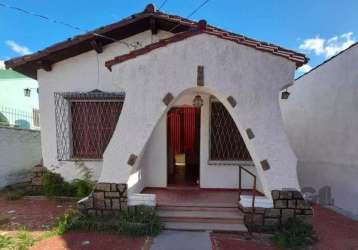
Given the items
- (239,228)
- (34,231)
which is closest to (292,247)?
(239,228)

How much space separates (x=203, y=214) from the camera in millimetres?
5297

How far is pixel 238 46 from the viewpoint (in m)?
5.03

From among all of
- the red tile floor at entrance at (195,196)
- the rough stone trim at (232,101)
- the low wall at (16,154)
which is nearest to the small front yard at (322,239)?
the red tile floor at entrance at (195,196)

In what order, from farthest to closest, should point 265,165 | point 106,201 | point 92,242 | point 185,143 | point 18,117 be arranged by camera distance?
point 18,117
point 185,143
point 106,201
point 265,165
point 92,242

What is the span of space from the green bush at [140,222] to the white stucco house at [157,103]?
0.29m

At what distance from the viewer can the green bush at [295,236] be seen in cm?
449

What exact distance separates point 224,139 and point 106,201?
160 inches

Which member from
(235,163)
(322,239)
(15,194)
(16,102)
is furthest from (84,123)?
(16,102)

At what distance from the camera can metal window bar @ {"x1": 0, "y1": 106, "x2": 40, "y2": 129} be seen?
1233 centimetres

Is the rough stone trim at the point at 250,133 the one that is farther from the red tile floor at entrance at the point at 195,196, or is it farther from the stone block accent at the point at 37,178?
the stone block accent at the point at 37,178

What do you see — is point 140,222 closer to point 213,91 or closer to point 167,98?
point 167,98

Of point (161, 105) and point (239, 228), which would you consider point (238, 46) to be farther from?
point (239, 228)

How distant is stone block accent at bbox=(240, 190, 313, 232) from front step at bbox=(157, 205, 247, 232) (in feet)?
0.90

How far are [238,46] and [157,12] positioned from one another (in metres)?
3.08
